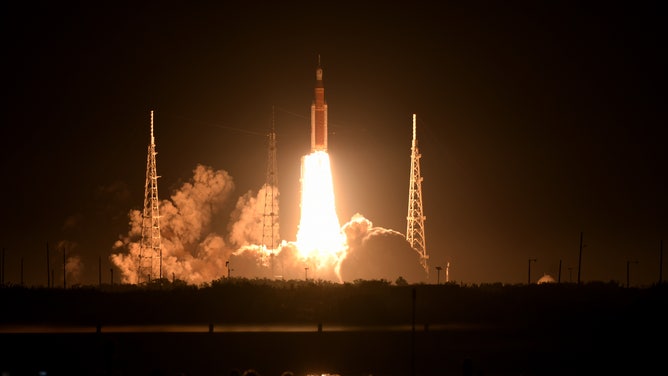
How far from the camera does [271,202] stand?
438 feet

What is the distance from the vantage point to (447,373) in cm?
7538

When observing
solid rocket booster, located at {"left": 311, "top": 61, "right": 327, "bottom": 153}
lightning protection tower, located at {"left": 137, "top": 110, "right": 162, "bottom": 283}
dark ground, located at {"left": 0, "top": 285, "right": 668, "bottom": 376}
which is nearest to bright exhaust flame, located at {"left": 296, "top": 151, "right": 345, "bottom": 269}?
solid rocket booster, located at {"left": 311, "top": 61, "right": 327, "bottom": 153}

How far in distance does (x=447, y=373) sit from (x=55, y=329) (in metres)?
23.3

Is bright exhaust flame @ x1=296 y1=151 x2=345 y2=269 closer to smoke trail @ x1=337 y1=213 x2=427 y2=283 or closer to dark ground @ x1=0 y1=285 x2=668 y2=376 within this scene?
smoke trail @ x1=337 y1=213 x2=427 y2=283

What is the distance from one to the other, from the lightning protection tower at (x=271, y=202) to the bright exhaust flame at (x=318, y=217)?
227 centimetres

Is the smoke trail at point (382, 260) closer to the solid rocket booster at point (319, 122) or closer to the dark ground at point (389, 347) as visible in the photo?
the solid rocket booster at point (319, 122)

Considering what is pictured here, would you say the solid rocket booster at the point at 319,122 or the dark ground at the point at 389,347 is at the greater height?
the solid rocket booster at the point at 319,122

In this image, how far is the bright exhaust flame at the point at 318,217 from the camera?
130m

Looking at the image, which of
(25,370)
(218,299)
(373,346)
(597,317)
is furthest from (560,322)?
(25,370)

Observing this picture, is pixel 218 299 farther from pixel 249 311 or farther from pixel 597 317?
pixel 597 317

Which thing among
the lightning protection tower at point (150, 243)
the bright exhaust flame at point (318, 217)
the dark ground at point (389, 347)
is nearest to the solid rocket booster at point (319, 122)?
the bright exhaust flame at point (318, 217)

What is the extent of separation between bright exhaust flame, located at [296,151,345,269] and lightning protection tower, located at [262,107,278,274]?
2.27 metres

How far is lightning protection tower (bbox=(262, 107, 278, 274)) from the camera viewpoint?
128m

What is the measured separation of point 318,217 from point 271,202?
12.5 ft
